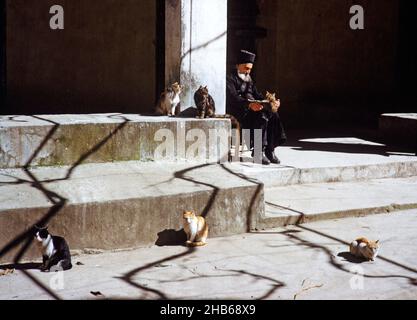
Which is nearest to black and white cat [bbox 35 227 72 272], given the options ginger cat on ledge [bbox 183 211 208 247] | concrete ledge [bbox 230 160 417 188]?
ginger cat on ledge [bbox 183 211 208 247]

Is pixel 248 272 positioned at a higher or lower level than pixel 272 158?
lower

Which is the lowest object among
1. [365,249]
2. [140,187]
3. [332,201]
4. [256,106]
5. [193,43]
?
[365,249]

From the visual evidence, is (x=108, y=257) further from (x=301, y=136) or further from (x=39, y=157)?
(x=301, y=136)

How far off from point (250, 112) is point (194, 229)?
2786 millimetres

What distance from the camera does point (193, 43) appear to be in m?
7.37

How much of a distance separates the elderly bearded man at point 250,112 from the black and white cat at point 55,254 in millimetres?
3521

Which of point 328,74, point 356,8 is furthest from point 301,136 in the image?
point 356,8

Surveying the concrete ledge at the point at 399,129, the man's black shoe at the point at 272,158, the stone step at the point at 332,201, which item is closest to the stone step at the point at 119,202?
the stone step at the point at 332,201

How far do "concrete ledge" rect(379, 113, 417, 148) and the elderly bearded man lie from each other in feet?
9.19

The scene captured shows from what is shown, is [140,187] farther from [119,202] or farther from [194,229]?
[194,229]

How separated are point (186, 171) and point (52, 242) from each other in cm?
196

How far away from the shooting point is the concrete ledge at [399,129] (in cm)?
995

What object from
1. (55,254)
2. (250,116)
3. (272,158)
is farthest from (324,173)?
(55,254)

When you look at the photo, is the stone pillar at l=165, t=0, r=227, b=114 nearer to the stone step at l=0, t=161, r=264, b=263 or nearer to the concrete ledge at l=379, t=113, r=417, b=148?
the stone step at l=0, t=161, r=264, b=263
